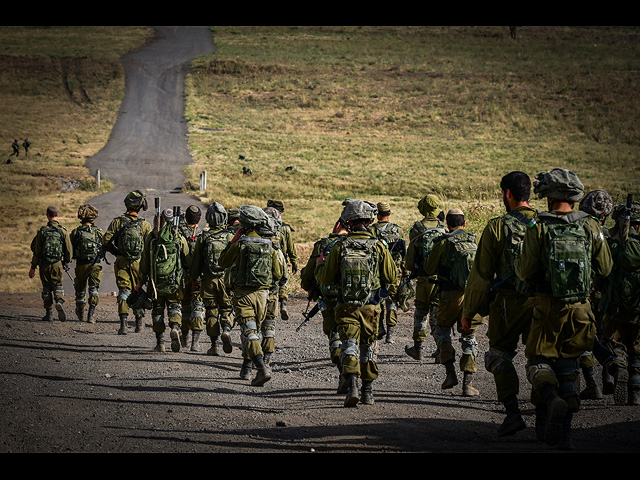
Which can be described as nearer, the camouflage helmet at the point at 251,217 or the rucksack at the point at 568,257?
the rucksack at the point at 568,257

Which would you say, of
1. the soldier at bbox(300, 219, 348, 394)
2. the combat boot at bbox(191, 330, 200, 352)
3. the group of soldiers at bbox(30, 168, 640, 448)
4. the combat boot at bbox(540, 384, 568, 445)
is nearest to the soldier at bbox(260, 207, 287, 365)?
the group of soldiers at bbox(30, 168, 640, 448)

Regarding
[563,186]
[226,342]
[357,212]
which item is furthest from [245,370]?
[563,186]

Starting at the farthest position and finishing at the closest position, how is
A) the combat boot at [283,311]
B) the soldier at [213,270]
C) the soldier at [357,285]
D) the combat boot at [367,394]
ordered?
the combat boot at [283,311] → the soldier at [213,270] → the combat boot at [367,394] → the soldier at [357,285]

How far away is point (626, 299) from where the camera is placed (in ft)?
29.9

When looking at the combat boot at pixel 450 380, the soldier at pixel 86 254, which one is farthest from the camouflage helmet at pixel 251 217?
the soldier at pixel 86 254

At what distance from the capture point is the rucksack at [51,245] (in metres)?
15.8

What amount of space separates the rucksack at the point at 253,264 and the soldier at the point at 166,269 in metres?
2.54

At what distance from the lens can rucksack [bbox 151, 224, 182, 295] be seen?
12.2m

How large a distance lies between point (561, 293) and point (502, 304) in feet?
2.58

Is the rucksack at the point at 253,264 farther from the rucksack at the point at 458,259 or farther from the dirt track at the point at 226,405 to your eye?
the rucksack at the point at 458,259

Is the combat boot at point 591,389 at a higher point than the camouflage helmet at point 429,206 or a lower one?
lower

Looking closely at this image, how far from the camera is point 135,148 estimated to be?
53531mm

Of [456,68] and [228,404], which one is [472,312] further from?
[456,68]

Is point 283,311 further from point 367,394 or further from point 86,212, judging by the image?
point 367,394
